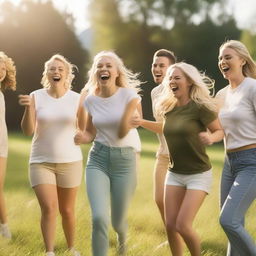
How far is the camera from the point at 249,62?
5.72m

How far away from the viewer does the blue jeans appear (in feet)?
17.5

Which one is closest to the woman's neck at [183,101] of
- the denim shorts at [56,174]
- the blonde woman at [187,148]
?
the blonde woman at [187,148]

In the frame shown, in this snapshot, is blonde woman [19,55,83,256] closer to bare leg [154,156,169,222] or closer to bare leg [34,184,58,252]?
bare leg [34,184,58,252]

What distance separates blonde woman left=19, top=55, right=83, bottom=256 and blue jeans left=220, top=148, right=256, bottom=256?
66.8 inches

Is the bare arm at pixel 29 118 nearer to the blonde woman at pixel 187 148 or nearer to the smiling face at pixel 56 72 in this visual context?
the smiling face at pixel 56 72

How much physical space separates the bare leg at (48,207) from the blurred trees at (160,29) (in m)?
24.4

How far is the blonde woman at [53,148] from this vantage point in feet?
20.6

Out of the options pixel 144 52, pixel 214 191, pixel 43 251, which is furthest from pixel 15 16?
pixel 43 251

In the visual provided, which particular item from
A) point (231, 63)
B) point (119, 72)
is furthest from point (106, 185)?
point (231, 63)

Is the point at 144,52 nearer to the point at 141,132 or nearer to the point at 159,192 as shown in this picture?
the point at 141,132

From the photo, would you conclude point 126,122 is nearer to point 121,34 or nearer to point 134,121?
point 134,121

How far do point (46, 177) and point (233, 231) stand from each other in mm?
1925

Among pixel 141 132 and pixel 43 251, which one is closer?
pixel 43 251

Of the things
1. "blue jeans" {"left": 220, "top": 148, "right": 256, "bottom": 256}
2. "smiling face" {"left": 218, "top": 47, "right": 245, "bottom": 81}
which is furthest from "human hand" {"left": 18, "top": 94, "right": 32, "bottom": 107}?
"blue jeans" {"left": 220, "top": 148, "right": 256, "bottom": 256}
